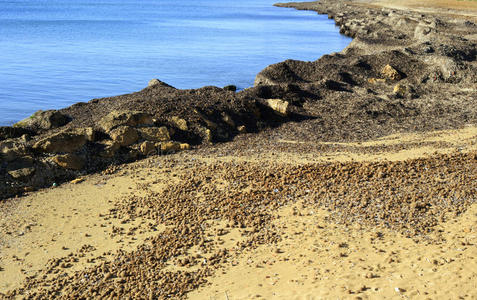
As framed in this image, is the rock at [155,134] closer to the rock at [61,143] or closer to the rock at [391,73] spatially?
the rock at [61,143]

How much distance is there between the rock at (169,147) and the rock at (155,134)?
25cm

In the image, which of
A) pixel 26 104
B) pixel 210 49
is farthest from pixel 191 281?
pixel 210 49

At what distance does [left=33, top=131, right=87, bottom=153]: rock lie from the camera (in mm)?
9914

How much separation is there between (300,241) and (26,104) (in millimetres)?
15577

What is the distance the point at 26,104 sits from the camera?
18453 millimetres

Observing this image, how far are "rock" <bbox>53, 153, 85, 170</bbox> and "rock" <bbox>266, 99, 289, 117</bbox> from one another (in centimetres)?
626

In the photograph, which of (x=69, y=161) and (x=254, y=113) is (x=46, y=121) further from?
(x=254, y=113)

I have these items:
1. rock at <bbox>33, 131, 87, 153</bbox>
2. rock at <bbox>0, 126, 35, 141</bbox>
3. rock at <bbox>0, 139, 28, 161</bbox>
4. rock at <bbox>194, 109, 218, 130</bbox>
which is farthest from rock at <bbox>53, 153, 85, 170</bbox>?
rock at <bbox>194, 109, 218, 130</bbox>

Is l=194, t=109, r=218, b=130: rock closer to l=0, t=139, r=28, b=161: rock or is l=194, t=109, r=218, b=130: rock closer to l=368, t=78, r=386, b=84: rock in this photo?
l=0, t=139, r=28, b=161: rock

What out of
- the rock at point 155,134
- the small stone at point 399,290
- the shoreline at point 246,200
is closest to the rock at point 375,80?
the shoreline at point 246,200

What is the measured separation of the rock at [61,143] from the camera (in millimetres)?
9914

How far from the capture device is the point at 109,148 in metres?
10.5

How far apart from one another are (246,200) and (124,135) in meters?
4.16

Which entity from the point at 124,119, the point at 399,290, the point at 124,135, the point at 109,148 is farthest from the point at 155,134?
the point at 399,290
